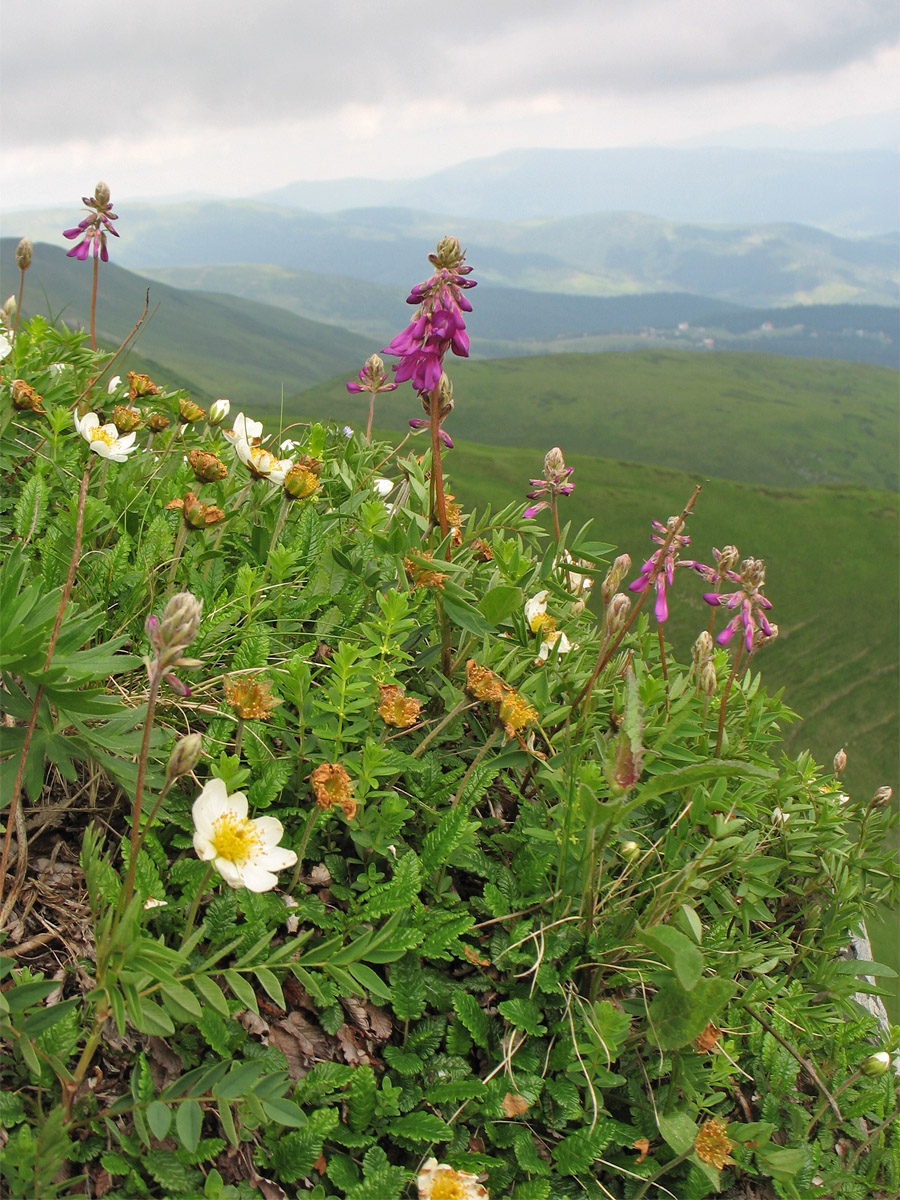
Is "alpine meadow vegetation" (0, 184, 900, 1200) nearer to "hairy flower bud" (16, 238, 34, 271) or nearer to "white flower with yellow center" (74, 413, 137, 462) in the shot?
"white flower with yellow center" (74, 413, 137, 462)

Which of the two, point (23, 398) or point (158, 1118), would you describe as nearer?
point (158, 1118)

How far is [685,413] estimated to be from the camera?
5212 inches

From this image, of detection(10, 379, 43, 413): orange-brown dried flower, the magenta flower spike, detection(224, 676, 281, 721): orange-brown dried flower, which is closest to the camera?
detection(224, 676, 281, 721): orange-brown dried flower

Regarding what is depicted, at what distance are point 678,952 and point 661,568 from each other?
128 centimetres

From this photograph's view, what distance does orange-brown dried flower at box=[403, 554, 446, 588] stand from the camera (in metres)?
2.51

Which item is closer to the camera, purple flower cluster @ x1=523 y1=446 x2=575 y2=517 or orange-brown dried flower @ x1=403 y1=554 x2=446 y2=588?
orange-brown dried flower @ x1=403 y1=554 x2=446 y2=588

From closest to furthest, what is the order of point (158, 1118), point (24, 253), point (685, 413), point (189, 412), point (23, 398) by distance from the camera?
point (158, 1118), point (23, 398), point (189, 412), point (24, 253), point (685, 413)

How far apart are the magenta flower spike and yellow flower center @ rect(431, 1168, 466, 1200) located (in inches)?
62.9

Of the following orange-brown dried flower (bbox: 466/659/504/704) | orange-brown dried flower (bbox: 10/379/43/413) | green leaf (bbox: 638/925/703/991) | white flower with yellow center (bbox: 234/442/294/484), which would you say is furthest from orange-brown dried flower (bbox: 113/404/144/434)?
green leaf (bbox: 638/925/703/991)

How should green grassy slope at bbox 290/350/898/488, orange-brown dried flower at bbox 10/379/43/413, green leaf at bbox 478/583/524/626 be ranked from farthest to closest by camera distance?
green grassy slope at bbox 290/350/898/488, orange-brown dried flower at bbox 10/379/43/413, green leaf at bbox 478/583/524/626

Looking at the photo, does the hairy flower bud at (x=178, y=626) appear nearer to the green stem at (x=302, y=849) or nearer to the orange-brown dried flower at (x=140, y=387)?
the green stem at (x=302, y=849)

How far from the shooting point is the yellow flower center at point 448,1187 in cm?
193

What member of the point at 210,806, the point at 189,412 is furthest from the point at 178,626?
the point at 189,412

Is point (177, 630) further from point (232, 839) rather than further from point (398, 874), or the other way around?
point (398, 874)
